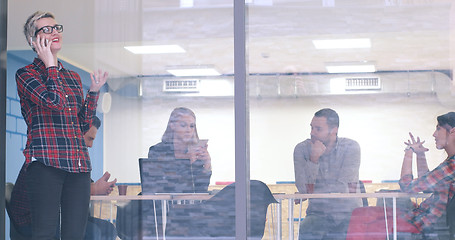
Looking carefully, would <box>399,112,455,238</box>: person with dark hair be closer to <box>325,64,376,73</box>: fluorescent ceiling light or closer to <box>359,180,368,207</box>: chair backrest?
<box>359,180,368,207</box>: chair backrest

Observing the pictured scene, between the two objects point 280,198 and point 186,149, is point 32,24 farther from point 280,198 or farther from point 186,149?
point 280,198

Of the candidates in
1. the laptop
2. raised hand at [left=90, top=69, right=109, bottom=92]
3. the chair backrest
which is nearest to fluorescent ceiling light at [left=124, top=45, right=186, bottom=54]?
raised hand at [left=90, top=69, right=109, bottom=92]

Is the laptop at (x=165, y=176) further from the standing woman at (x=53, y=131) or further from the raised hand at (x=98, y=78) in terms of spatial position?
the raised hand at (x=98, y=78)

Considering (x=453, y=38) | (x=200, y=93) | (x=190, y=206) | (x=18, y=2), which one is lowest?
(x=190, y=206)

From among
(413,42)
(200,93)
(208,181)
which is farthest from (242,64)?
(413,42)

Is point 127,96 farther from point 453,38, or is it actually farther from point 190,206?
point 453,38

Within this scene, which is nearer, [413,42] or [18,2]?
[413,42]

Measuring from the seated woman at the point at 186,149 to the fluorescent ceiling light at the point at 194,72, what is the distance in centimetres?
18

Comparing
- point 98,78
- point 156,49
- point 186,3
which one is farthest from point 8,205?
point 186,3

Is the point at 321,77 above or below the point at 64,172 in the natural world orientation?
above

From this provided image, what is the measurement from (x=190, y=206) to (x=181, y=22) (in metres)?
0.98

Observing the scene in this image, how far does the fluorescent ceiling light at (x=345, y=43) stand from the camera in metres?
3.79

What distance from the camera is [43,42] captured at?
3.95m

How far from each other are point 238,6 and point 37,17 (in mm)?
1095
